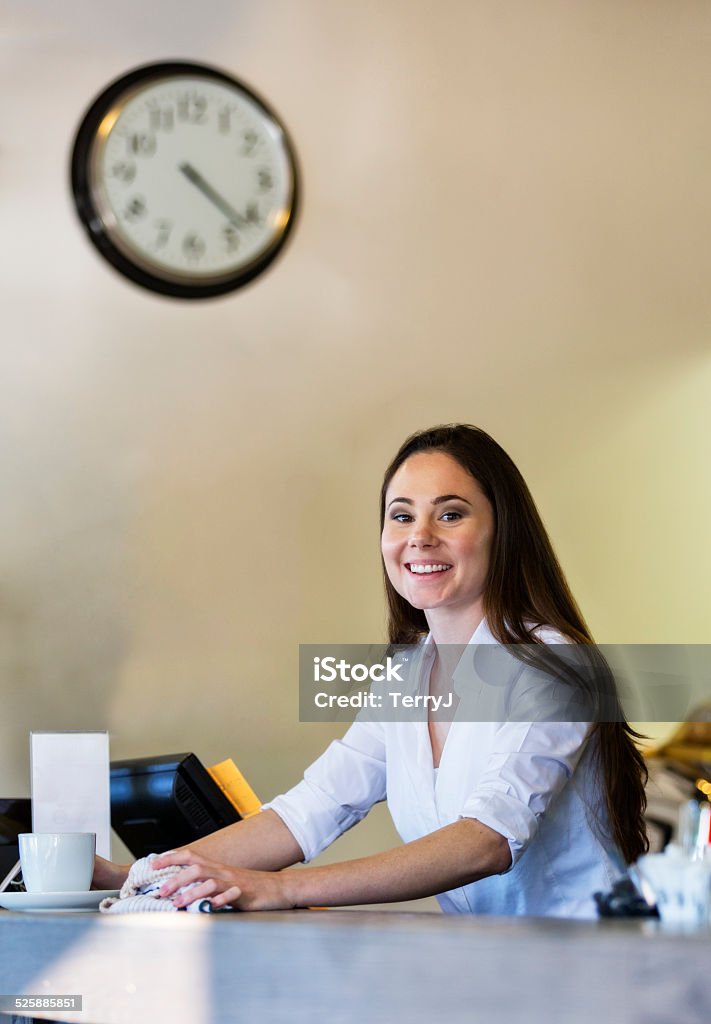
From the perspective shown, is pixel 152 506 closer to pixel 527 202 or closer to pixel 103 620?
pixel 103 620

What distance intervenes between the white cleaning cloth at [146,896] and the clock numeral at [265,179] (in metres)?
1.85

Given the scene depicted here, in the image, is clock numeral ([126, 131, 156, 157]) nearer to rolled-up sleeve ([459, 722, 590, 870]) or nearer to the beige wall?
the beige wall

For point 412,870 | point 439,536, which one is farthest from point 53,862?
point 439,536

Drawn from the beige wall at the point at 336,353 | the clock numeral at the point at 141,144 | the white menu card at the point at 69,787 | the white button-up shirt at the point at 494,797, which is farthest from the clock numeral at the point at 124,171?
the white button-up shirt at the point at 494,797

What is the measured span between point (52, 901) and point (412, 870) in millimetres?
392

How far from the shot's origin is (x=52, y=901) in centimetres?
119

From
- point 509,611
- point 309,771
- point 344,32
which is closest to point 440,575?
point 509,611

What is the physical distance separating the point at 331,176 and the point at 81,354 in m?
0.74

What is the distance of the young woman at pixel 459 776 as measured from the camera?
4.34ft

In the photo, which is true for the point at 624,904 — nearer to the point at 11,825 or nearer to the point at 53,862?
the point at 53,862

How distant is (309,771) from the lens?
1787 millimetres

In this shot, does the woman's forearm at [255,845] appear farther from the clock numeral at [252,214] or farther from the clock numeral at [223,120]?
the clock numeral at [223,120]

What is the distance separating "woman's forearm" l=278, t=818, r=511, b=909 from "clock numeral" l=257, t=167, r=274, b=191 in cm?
180

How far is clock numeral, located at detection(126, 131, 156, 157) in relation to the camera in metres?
2.67
